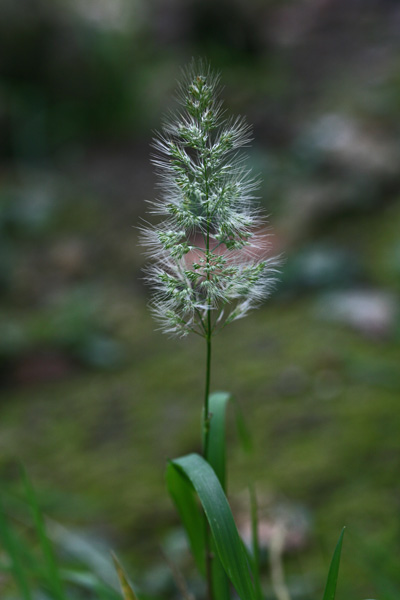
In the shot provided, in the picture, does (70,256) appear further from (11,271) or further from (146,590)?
(146,590)

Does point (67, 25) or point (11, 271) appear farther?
point (67, 25)

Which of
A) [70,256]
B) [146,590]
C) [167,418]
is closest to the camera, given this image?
[146,590]

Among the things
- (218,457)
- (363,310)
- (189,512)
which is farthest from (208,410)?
(363,310)

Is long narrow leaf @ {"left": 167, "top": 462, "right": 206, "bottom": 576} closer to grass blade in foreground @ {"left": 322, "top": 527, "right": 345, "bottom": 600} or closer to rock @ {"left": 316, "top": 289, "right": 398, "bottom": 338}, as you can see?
grass blade in foreground @ {"left": 322, "top": 527, "right": 345, "bottom": 600}

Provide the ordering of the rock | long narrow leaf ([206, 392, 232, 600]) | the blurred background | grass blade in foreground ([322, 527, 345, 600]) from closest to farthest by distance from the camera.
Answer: grass blade in foreground ([322, 527, 345, 600])
long narrow leaf ([206, 392, 232, 600])
the blurred background
the rock

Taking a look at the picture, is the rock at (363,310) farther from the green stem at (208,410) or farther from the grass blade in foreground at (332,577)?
the grass blade in foreground at (332,577)

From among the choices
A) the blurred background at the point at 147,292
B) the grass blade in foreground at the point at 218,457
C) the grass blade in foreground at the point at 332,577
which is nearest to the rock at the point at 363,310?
the blurred background at the point at 147,292

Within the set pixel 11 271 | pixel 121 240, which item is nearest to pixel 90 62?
pixel 121 240

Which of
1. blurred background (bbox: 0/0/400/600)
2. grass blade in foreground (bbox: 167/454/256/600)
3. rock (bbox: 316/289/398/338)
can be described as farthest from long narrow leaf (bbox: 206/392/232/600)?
rock (bbox: 316/289/398/338)
